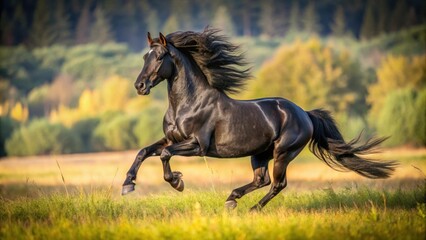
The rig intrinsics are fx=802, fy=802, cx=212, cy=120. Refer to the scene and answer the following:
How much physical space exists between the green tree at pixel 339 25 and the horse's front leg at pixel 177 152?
474 feet

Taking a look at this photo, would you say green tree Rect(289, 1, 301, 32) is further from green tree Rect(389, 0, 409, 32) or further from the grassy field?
the grassy field

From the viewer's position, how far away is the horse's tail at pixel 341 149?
12.2 metres

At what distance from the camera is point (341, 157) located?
1230 centimetres

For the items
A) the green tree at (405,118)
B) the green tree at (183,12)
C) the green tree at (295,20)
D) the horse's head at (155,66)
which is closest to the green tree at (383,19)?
the green tree at (295,20)

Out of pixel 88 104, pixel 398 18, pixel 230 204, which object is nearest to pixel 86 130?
pixel 88 104

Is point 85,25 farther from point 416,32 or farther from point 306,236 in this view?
point 306,236

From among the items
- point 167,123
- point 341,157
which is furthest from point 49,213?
point 341,157

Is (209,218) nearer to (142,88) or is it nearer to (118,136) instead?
(142,88)

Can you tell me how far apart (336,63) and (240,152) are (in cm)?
5989

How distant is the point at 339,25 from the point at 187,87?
14872 cm

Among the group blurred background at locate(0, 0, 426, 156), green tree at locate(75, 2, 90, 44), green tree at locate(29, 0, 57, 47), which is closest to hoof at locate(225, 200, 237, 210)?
blurred background at locate(0, 0, 426, 156)

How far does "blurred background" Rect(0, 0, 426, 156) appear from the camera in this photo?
6372 centimetres

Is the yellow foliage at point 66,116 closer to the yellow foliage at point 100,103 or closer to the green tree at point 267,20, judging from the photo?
the yellow foliage at point 100,103

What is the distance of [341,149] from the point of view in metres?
12.2
